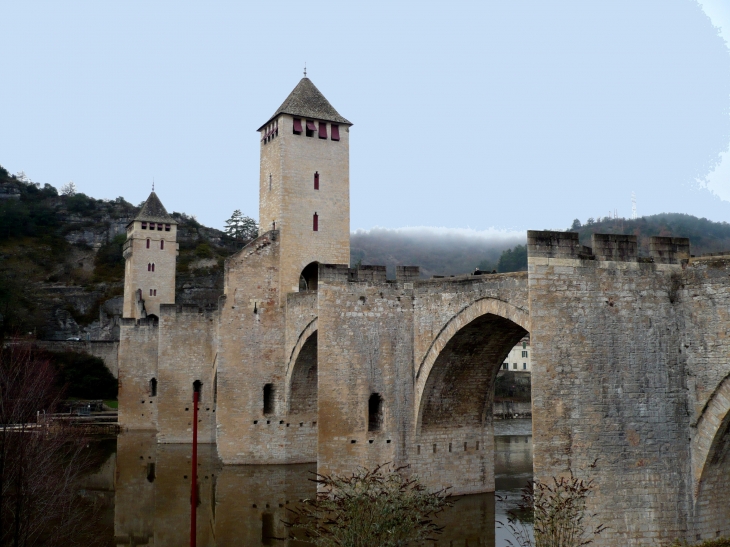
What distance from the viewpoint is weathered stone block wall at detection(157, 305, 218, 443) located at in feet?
95.3

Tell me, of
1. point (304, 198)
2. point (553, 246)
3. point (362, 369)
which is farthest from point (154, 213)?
point (553, 246)

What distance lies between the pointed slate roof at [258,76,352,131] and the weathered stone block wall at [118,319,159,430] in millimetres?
14289

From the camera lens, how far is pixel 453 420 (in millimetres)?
18297

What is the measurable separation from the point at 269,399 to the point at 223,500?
539 centimetres

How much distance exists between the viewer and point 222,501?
18.8 metres

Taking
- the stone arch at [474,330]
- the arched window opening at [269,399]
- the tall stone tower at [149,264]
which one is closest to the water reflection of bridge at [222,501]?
the arched window opening at [269,399]

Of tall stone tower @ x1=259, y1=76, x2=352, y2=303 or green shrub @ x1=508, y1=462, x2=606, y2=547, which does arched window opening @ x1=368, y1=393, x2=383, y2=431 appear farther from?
tall stone tower @ x1=259, y1=76, x2=352, y2=303

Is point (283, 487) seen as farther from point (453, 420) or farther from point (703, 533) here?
point (703, 533)

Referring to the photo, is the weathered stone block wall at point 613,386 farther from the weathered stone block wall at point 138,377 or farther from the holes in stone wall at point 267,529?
the weathered stone block wall at point 138,377

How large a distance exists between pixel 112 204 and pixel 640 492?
263 ft

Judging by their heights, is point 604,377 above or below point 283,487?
above

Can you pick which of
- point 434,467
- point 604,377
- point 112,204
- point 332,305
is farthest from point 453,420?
point 112,204

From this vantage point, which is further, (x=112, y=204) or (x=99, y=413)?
(x=112, y=204)

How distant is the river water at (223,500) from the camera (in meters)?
15.5
